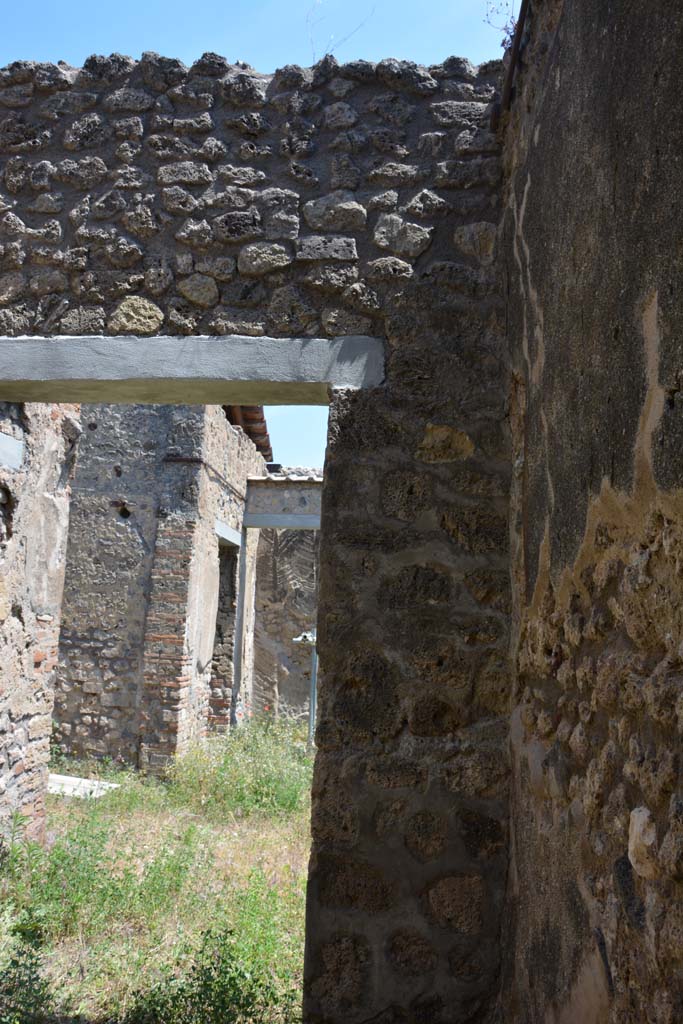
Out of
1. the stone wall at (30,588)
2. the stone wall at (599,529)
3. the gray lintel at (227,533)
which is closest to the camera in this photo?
the stone wall at (599,529)

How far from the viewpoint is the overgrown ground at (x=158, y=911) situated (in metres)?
3.09

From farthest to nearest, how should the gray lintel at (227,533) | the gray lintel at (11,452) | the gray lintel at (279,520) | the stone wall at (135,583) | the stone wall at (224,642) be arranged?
the gray lintel at (279,520) → the stone wall at (224,642) → the gray lintel at (227,533) → the stone wall at (135,583) → the gray lintel at (11,452)

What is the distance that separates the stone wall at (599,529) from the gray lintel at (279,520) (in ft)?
25.3

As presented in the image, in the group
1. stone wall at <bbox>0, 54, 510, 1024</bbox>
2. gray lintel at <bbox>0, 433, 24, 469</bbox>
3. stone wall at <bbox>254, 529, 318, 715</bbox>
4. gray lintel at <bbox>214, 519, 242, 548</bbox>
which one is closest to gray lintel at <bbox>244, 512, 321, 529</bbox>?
gray lintel at <bbox>214, 519, 242, 548</bbox>

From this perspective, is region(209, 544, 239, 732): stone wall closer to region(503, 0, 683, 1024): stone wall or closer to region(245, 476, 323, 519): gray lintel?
region(245, 476, 323, 519): gray lintel

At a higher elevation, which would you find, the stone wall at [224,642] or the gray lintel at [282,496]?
the gray lintel at [282,496]

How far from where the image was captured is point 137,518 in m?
8.39

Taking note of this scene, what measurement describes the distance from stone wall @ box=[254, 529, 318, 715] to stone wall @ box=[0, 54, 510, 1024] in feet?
35.6

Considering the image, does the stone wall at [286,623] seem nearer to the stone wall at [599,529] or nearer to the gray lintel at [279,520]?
the gray lintel at [279,520]

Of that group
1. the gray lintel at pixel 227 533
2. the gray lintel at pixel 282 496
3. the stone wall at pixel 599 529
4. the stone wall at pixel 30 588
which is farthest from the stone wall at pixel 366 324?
the gray lintel at pixel 282 496

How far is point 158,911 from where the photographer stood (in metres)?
4.18

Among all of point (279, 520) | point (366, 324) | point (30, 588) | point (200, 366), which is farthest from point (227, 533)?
point (366, 324)

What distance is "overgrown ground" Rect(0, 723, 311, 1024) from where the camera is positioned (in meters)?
3.09

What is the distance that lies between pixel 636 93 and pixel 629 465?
0.70 m
